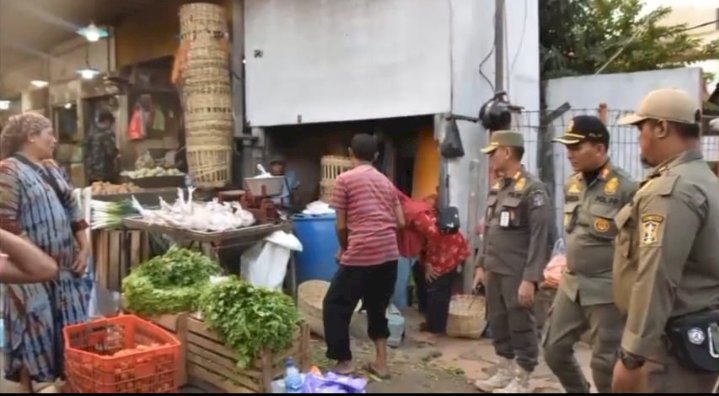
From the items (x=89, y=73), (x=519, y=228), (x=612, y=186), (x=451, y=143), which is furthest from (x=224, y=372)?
(x=89, y=73)

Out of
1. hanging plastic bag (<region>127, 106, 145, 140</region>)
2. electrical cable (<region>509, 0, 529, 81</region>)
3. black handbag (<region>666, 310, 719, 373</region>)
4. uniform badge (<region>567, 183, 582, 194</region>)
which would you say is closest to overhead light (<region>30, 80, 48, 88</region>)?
hanging plastic bag (<region>127, 106, 145, 140</region>)

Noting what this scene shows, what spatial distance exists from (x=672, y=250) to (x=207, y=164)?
237 inches

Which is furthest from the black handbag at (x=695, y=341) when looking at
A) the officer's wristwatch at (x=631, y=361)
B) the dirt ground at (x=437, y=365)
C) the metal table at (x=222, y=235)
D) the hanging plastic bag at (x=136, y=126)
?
the hanging plastic bag at (x=136, y=126)

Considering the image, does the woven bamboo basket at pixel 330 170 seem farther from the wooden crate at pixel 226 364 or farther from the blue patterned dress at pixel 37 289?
the blue patterned dress at pixel 37 289

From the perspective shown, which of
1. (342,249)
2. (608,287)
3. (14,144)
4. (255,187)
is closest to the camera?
(608,287)

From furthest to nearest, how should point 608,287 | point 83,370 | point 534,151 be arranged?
point 534,151, point 83,370, point 608,287

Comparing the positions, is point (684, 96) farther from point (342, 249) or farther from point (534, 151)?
point (534, 151)

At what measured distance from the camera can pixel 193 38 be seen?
761 centimetres

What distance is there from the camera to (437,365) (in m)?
5.25

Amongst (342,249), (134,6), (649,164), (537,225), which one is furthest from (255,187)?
(134,6)

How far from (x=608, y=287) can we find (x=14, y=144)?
346 centimetres

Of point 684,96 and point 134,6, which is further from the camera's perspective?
point 134,6

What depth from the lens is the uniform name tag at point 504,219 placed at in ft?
14.3

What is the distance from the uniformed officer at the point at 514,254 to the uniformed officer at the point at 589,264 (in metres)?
0.45
